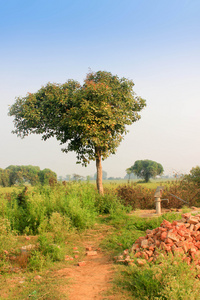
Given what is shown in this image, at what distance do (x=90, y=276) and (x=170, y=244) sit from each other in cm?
187

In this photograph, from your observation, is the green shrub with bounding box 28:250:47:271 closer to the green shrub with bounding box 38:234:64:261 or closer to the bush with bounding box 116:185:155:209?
the green shrub with bounding box 38:234:64:261

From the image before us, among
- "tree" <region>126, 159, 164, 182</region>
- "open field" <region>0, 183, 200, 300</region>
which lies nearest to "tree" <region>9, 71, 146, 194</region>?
"open field" <region>0, 183, 200, 300</region>

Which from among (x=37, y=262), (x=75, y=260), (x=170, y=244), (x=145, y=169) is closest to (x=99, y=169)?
(x=75, y=260)

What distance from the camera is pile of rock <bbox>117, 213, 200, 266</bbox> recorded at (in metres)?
5.60

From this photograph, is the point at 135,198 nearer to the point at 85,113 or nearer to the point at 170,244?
the point at 85,113

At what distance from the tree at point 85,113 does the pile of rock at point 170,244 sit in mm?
7194

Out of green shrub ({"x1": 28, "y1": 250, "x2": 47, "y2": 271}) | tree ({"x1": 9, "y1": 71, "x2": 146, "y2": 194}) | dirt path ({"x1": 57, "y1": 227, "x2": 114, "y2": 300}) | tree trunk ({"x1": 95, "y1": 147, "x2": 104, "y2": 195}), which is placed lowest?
dirt path ({"x1": 57, "y1": 227, "x2": 114, "y2": 300})

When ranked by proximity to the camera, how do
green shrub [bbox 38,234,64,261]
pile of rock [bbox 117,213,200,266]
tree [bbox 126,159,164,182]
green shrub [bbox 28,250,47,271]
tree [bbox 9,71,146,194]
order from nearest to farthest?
pile of rock [bbox 117,213,200,266] → green shrub [bbox 28,250,47,271] → green shrub [bbox 38,234,64,261] → tree [bbox 9,71,146,194] → tree [bbox 126,159,164,182]

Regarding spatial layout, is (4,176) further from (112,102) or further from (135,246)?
(135,246)

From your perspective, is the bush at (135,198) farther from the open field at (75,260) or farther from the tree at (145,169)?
the tree at (145,169)

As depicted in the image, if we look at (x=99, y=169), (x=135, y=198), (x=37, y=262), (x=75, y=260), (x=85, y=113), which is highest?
(x=85, y=113)

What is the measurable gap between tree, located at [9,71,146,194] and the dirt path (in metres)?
7.05

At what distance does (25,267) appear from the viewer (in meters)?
6.07

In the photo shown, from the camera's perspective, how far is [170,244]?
5.81 meters
